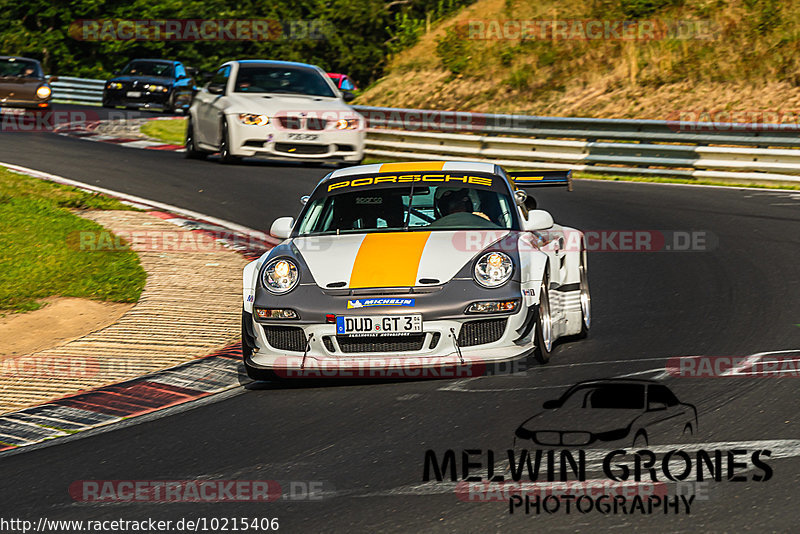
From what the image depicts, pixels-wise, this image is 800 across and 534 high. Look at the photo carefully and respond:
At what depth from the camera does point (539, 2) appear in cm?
2919

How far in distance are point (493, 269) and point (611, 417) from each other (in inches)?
58.5

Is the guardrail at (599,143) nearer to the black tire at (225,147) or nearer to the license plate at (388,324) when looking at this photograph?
the black tire at (225,147)

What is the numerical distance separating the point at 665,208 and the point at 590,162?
14.6 ft

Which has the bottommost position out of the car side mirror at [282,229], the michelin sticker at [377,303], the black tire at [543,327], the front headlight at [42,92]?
the black tire at [543,327]

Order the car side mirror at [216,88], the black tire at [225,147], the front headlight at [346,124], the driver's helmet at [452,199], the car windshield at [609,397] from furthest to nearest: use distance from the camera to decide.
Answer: the car side mirror at [216,88] → the black tire at [225,147] → the front headlight at [346,124] → the driver's helmet at [452,199] → the car windshield at [609,397]

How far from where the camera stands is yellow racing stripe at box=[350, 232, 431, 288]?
7082mm

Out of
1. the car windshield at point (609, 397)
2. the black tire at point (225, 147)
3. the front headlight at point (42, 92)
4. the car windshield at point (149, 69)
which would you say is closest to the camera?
the car windshield at point (609, 397)

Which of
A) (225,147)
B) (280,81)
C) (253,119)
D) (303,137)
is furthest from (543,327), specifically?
(280,81)

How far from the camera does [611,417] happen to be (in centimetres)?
603

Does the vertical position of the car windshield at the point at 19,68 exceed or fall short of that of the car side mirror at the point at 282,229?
it exceeds it

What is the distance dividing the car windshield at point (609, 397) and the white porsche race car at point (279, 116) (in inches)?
464

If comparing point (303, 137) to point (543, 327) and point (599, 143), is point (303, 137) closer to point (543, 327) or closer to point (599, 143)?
point (599, 143)

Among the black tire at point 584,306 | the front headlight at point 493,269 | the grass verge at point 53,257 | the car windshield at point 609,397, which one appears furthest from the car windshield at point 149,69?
the car windshield at point 609,397

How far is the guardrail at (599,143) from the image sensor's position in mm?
17420
